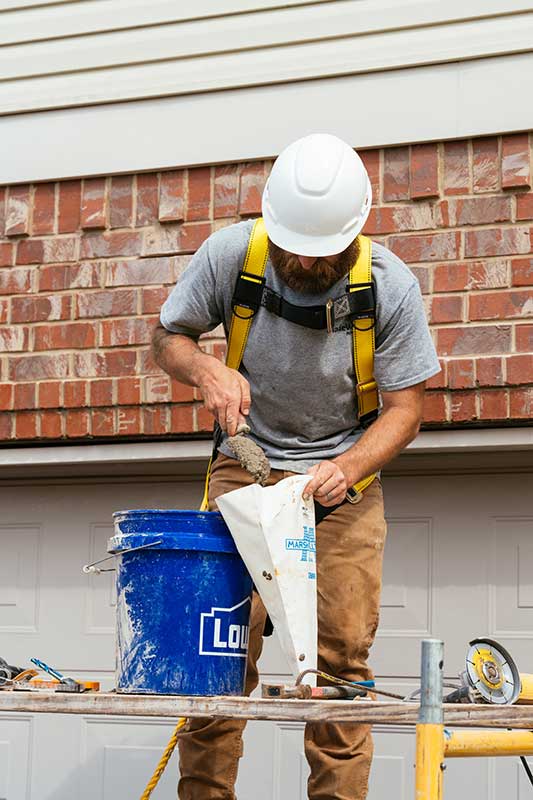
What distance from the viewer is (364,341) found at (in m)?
3.99

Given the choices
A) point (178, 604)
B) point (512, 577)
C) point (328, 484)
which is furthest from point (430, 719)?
point (512, 577)

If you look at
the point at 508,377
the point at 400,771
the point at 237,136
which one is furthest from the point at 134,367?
the point at 400,771

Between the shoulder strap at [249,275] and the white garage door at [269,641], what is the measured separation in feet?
4.99

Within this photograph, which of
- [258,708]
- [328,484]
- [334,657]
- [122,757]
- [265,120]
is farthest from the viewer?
[122,757]

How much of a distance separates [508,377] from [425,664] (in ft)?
7.31

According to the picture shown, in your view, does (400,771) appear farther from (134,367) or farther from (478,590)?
(134,367)

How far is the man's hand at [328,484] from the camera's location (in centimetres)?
345

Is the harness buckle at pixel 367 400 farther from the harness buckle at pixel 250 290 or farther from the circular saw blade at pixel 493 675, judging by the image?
the circular saw blade at pixel 493 675

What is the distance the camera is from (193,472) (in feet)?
18.4

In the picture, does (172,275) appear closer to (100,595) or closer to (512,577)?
(100,595)

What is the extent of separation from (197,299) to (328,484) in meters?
0.86

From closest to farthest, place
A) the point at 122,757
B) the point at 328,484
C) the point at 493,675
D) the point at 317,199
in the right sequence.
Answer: the point at 493,675 → the point at 328,484 → the point at 317,199 → the point at 122,757

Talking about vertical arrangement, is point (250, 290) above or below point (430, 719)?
above

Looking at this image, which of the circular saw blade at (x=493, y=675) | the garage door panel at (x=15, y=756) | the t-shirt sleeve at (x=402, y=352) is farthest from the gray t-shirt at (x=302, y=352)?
the garage door panel at (x=15, y=756)
